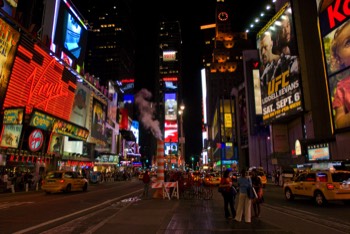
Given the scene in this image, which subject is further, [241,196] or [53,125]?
[53,125]

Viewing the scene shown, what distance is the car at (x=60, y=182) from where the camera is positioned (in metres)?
22.8

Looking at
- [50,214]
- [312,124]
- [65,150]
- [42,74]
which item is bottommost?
[50,214]

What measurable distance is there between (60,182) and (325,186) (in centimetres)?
1830

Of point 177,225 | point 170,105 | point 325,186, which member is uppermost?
point 170,105

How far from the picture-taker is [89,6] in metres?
166

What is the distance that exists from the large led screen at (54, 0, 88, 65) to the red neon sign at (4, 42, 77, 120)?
599 centimetres

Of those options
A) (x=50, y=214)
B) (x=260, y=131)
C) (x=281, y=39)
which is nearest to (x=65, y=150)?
(x=50, y=214)

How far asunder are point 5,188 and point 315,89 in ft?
136

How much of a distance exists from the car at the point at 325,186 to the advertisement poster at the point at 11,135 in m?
27.1

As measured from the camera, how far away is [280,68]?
170 ft

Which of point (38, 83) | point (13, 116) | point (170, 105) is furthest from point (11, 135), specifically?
point (170, 105)

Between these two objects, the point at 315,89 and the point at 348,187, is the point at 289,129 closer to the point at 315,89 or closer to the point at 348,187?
the point at 315,89

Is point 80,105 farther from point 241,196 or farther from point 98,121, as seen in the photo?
point 241,196

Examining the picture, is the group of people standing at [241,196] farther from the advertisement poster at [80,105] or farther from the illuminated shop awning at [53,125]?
the advertisement poster at [80,105]
